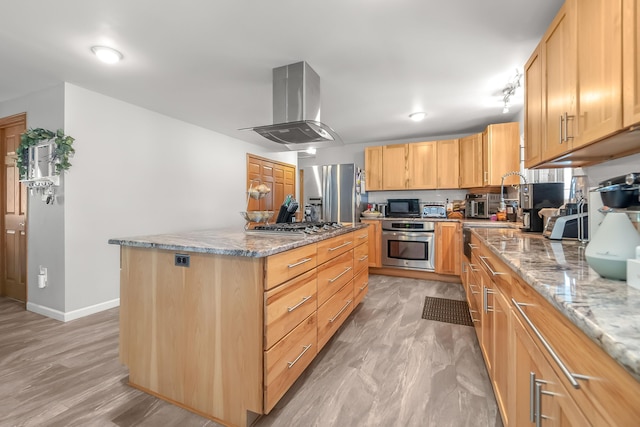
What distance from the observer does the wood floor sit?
1.48 m

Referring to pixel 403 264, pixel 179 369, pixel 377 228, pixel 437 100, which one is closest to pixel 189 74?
pixel 179 369

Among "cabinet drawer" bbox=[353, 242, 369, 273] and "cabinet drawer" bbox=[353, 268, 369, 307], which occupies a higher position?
"cabinet drawer" bbox=[353, 242, 369, 273]

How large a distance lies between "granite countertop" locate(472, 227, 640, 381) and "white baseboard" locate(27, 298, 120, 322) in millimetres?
3715

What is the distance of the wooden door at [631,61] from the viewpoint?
0.96m

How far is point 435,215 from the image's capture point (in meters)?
4.60

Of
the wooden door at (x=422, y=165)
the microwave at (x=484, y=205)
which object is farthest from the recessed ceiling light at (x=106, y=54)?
the microwave at (x=484, y=205)

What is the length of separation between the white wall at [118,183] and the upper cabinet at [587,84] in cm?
394

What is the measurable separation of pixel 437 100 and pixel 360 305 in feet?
8.27

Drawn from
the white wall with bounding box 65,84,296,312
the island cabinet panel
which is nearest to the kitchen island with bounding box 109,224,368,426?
the island cabinet panel

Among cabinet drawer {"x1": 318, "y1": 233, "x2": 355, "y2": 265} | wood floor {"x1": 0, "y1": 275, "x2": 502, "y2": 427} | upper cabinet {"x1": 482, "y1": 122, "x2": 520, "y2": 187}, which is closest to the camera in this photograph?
wood floor {"x1": 0, "y1": 275, "x2": 502, "y2": 427}

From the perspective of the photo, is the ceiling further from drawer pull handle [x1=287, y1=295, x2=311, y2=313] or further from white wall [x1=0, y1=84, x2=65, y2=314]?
drawer pull handle [x1=287, y1=295, x2=311, y2=313]

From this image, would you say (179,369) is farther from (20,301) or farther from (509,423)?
(20,301)

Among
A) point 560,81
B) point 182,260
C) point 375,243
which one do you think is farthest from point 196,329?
point 375,243

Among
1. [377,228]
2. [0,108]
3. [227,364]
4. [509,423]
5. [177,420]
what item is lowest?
[177,420]
